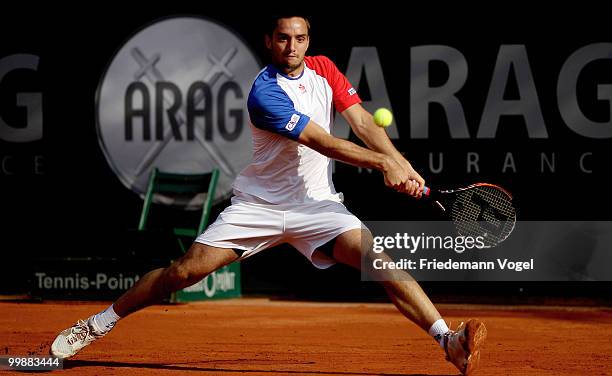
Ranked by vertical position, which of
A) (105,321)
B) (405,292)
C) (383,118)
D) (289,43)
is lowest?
(105,321)

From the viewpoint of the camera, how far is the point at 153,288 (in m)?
4.62

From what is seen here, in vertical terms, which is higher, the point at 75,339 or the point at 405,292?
the point at 405,292

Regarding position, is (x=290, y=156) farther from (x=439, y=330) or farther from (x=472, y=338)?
(x=472, y=338)

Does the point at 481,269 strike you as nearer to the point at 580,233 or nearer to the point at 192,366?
the point at 580,233

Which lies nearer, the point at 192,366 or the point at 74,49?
the point at 192,366

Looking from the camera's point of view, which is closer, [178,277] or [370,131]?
[178,277]

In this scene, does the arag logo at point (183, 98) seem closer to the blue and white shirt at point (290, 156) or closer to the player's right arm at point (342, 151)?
the blue and white shirt at point (290, 156)

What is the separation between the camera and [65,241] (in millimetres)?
9203

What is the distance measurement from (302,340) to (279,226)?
1.50 metres

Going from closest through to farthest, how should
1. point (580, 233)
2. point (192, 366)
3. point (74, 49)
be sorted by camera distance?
point (192, 366)
point (580, 233)
point (74, 49)

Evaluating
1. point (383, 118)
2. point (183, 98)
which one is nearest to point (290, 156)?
point (383, 118)

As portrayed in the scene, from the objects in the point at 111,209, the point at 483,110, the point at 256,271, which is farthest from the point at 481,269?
the point at 111,209

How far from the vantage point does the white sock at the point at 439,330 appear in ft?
14.0

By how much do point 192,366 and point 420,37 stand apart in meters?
4.43
